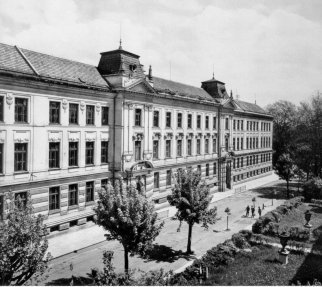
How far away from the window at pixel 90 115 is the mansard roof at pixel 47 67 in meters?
2.16

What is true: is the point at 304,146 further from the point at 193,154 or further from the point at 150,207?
the point at 150,207

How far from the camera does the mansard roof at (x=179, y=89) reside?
1620 inches

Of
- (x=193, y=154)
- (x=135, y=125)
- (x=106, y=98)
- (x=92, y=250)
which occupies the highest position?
(x=106, y=98)

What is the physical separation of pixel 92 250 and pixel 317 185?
3407cm

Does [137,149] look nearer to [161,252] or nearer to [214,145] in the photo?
[161,252]

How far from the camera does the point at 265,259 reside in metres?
23.0

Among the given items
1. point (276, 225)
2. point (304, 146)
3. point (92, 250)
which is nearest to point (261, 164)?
point (304, 146)

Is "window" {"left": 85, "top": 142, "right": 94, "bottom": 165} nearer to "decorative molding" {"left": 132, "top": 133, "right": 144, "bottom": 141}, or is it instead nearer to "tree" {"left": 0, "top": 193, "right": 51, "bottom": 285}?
"decorative molding" {"left": 132, "top": 133, "right": 144, "bottom": 141}

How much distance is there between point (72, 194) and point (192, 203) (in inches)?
439

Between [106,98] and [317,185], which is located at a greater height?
[106,98]

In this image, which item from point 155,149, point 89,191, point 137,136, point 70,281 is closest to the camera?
point 70,281

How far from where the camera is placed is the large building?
25625 millimetres

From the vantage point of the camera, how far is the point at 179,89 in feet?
A: 151

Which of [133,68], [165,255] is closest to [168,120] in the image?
[133,68]
